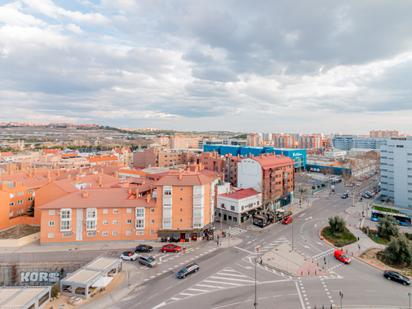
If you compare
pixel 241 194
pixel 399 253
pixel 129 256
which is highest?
pixel 241 194

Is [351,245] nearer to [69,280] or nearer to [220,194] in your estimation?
[220,194]

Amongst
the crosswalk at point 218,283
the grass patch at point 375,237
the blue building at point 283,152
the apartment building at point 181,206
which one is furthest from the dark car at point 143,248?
the blue building at point 283,152

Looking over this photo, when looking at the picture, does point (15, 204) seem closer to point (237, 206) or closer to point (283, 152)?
point (237, 206)

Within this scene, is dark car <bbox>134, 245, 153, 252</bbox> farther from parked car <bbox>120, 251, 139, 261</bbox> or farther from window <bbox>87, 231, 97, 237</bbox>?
window <bbox>87, 231, 97, 237</bbox>

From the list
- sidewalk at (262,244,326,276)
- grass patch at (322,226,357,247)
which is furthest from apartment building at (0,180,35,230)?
grass patch at (322,226,357,247)

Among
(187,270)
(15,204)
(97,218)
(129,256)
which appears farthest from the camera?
(15,204)

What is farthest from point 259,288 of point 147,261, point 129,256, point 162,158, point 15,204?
point 162,158

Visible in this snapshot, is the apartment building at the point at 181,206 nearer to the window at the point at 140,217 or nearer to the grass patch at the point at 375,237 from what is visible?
the window at the point at 140,217
